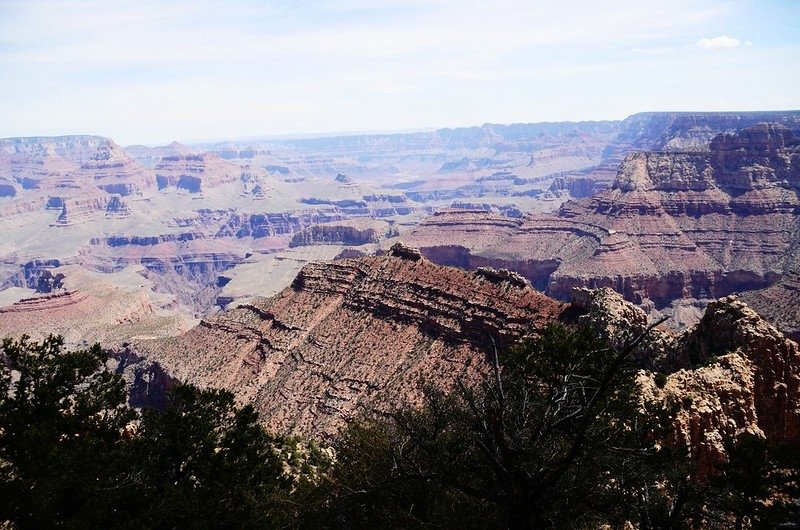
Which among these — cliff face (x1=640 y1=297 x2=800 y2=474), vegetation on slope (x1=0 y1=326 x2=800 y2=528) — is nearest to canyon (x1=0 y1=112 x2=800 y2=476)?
cliff face (x1=640 y1=297 x2=800 y2=474)

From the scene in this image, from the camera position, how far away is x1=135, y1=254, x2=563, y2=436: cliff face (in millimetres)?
54344

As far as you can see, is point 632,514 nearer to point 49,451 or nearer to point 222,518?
point 222,518

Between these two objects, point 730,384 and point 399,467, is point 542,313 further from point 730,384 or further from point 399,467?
point 399,467

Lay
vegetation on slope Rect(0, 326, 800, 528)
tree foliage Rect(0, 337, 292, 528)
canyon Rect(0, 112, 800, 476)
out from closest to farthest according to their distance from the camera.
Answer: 1. vegetation on slope Rect(0, 326, 800, 528)
2. tree foliage Rect(0, 337, 292, 528)
3. canyon Rect(0, 112, 800, 476)

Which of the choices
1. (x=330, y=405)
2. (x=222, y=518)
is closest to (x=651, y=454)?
(x=222, y=518)

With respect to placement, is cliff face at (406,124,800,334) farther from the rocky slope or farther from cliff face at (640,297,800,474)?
cliff face at (640,297,800,474)

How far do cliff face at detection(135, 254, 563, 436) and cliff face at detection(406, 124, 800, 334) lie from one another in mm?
77521

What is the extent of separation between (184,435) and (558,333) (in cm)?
1886

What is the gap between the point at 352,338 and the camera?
213 ft

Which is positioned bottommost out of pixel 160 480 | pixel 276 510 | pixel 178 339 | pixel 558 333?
pixel 178 339

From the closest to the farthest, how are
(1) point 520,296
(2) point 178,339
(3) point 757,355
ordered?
(3) point 757,355
(1) point 520,296
(2) point 178,339

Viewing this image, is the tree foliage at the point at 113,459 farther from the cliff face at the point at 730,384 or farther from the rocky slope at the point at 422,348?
the cliff face at the point at 730,384

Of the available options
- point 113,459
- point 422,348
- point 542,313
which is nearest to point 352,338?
point 422,348

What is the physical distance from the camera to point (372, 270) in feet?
236
